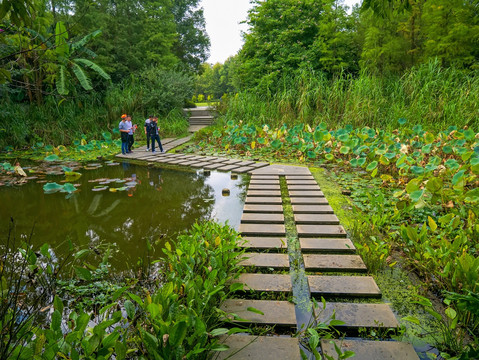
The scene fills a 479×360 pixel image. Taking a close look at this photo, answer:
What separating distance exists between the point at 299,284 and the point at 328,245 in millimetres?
635

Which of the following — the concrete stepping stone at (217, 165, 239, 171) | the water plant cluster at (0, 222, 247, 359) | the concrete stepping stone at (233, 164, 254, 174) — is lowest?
the concrete stepping stone at (233, 164, 254, 174)

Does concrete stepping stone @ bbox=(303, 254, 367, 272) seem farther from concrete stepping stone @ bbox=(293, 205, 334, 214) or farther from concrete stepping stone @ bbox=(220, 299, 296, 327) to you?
concrete stepping stone @ bbox=(293, 205, 334, 214)

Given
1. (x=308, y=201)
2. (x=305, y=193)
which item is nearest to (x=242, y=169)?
(x=305, y=193)

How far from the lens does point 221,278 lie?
179cm

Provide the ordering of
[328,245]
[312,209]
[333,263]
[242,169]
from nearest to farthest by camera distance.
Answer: [333,263]
[328,245]
[312,209]
[242,169]

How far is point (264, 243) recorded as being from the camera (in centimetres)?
264

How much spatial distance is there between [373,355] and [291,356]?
0.40 meters

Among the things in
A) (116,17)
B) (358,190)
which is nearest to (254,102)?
(358,190)

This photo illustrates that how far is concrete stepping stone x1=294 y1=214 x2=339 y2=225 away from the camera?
3.12 meters

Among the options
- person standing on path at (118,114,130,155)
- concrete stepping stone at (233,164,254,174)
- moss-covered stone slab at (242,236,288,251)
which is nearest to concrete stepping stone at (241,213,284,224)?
moss-covered stone slab at (242,236,288,251)

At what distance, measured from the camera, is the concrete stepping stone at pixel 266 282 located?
6.43 feet

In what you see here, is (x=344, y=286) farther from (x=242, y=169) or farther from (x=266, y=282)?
(x=242, y=169)

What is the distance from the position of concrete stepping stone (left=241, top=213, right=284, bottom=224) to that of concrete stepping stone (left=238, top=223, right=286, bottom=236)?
100mm

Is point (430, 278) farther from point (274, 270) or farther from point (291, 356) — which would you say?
point (291, 356)
